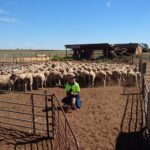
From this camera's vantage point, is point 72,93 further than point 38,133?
Yes

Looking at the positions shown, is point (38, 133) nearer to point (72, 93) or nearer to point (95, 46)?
point (72, 93)

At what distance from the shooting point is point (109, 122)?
8438 mm

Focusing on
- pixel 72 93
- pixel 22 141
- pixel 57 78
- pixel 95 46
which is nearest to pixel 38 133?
pixel 22 141

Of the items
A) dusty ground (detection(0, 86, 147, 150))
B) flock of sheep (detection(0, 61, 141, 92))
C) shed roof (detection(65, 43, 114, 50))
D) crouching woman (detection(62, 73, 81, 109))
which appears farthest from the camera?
shed roof (detection(65, 43, 114, 50))

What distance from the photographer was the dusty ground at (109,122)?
22.2 ft

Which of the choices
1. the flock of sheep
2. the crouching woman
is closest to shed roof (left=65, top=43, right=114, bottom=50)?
the flock of sheep

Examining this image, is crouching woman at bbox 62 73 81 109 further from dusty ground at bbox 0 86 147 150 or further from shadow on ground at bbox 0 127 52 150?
shadow on ground at bbox 0 127 52 150

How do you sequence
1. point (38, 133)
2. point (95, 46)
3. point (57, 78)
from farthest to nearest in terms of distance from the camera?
point (95, 46), point (57, 78), point (38, 133)

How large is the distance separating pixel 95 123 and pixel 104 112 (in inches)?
55.6

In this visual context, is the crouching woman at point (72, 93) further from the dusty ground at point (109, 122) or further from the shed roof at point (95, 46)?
the shed roof at point (95, 46)

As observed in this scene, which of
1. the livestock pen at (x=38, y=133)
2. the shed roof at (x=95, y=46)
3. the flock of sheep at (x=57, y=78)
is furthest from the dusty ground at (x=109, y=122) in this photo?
the shed roof at (x=95, y=46)

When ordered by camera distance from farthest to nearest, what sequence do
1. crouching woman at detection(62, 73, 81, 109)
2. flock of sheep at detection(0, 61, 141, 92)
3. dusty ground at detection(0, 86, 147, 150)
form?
flock of sheep at detection(0, 61, 141, 92) → crouching woman at detection(62, 73, 81, 109) → dusty ground at detection(0, 86, 147, 150)

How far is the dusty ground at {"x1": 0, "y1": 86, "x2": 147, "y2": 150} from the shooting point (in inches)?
266

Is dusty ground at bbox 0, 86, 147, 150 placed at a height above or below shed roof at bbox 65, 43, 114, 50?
below
